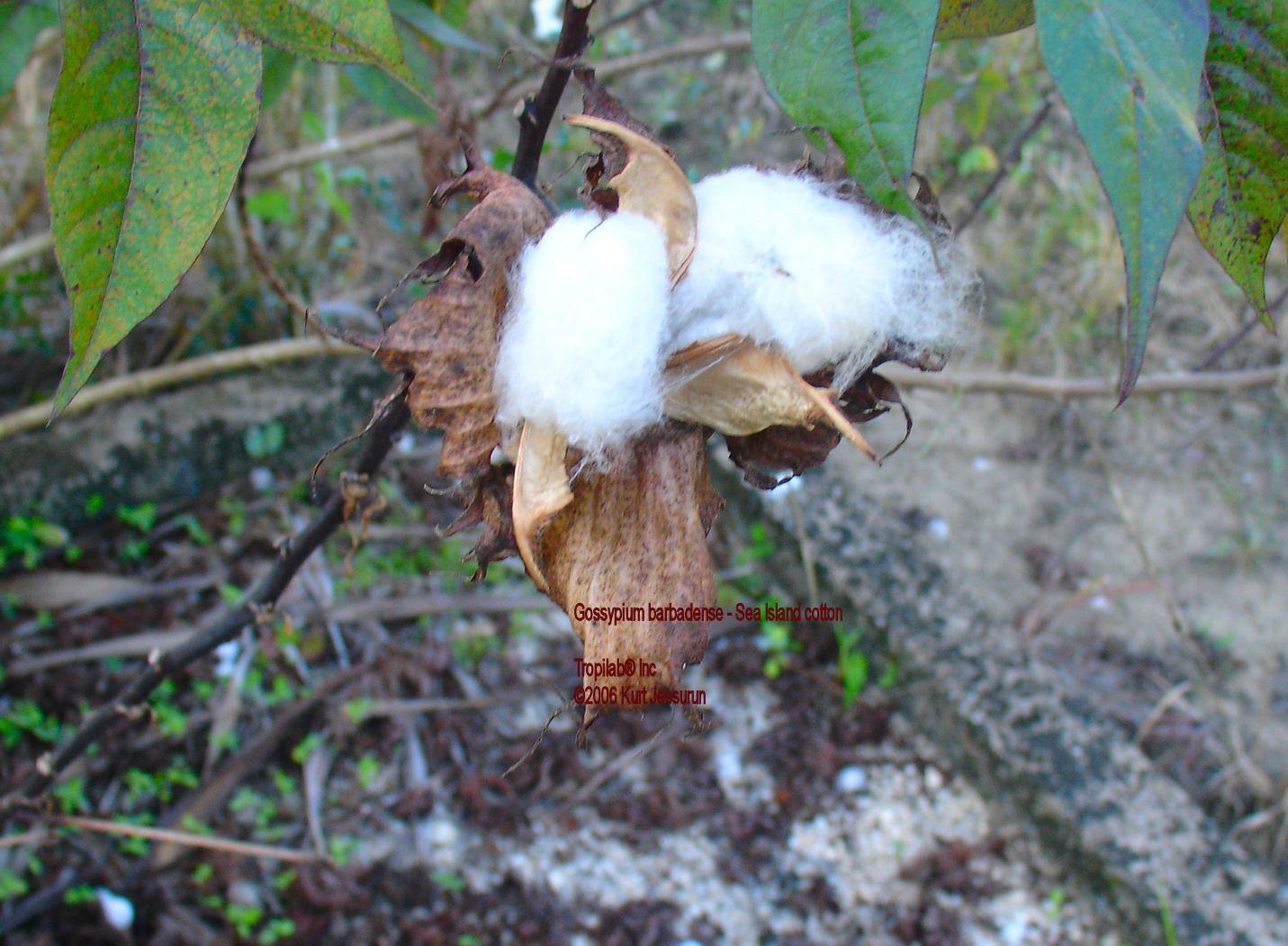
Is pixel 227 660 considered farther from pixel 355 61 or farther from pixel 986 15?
pixel 986 15

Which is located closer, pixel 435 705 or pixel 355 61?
pixel 355 61

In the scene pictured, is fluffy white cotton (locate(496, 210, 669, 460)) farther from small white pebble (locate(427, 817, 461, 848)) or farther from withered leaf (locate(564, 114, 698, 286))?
small white pebble (locate(427, 817, 461, 848))

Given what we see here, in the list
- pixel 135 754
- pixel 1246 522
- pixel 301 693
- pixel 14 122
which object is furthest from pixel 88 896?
pixel 1246 522

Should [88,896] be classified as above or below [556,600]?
below

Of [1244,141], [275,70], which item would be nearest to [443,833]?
[275,70]

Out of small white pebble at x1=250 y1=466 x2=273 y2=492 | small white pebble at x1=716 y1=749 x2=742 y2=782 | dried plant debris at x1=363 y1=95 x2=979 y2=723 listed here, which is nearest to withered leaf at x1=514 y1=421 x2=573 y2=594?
dried plant debris at x1=363 y1=95 x2=979 y2=723

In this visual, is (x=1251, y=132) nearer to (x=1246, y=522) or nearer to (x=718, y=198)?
(x=718, y=198)
